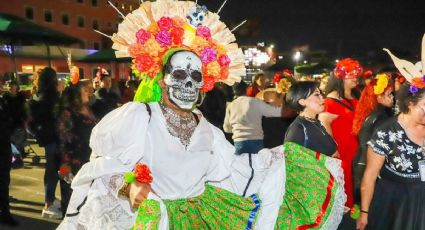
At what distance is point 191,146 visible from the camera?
9.20 ft

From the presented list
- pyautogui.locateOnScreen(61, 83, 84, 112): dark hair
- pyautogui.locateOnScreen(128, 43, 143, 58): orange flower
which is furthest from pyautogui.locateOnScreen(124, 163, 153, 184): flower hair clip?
pyautogui.locateOnScreen(61, 83, 84, 112): dark hair

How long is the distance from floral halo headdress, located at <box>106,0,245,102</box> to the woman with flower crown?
1.34 meters

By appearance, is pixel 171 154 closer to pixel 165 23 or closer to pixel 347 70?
pixel 165 23

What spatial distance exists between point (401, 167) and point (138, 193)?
6.70 feet

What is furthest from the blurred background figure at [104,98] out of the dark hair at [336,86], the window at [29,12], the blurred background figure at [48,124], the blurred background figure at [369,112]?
the window at [29,12]

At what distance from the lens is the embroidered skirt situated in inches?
125

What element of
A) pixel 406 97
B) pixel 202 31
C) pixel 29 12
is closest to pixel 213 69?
pixel 202 31

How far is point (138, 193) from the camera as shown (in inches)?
92.4

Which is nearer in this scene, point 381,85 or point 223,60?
point 223,60

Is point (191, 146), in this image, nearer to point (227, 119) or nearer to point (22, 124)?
point (227, 119)

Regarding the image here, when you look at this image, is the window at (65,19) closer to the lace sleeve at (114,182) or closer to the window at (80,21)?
the window at (80,21)

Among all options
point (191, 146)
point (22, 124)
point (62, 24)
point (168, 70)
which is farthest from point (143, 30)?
point (62, 24)

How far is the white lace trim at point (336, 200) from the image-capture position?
10.8 ft

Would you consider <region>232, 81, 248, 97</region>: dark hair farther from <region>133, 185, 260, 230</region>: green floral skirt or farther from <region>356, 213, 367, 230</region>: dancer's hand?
<region>133, 185, 260, 230</region>: green floral skirt
